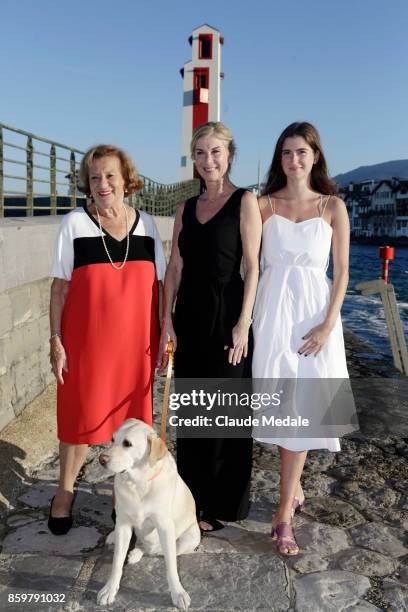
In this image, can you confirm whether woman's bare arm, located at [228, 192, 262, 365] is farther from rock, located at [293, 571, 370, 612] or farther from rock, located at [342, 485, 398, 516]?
rock, located at [342, 485, 398, 516]

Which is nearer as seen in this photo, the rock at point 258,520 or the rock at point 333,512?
the rock at point 258,520

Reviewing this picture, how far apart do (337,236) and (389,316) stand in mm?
6277

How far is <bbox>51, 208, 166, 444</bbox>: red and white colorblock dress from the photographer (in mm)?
3270

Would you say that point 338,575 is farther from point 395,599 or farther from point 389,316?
point 389,316

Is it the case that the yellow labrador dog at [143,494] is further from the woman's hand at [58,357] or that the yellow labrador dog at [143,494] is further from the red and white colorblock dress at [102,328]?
the woman's hand at [58,357]

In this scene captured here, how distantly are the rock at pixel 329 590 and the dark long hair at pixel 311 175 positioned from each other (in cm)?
228

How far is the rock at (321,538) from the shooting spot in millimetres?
Result: 3316

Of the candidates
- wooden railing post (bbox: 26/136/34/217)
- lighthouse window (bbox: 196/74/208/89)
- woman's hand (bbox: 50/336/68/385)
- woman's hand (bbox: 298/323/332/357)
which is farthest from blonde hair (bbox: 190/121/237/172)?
lighthouse window (bbox: 196/74/208/89)

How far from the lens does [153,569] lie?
3.07 m

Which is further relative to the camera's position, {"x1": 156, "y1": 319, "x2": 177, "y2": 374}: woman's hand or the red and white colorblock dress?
{"x1": 156, "y1": 319, "x2": 177, "y2": 374}: woman's hand

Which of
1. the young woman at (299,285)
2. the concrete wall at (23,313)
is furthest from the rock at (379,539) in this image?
the concrete wall at (23,313)

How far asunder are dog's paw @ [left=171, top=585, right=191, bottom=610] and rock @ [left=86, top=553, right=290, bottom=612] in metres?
0.05

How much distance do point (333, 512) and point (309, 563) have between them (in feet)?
2.32

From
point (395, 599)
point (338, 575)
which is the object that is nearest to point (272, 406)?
point (338, 575)
